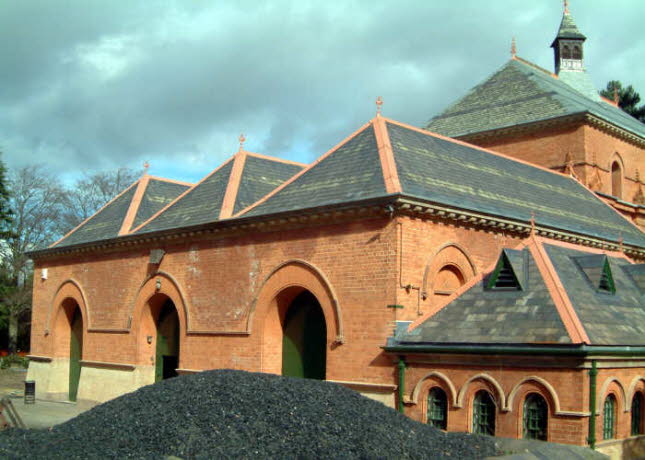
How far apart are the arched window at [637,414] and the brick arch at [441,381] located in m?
3.82

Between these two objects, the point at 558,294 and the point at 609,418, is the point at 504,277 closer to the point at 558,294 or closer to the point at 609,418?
the point at 558,294

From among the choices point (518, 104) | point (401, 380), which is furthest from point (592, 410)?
point (518, 104)

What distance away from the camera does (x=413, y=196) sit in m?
16.7

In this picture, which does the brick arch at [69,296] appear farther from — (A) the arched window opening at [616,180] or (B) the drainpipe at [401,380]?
(A) the arched window opening at [616,180]

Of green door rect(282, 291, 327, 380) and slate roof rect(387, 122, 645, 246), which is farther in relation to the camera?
green door rect(282, 291, 327, 380)

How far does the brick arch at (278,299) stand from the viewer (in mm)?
18312

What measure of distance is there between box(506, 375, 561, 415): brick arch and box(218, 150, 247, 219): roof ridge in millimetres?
9797

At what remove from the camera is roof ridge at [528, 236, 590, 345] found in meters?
14.0

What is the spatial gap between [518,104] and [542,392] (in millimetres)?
20260

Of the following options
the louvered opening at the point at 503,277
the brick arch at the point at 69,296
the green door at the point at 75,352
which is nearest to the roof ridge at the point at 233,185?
the brick arch at the point at 69,296

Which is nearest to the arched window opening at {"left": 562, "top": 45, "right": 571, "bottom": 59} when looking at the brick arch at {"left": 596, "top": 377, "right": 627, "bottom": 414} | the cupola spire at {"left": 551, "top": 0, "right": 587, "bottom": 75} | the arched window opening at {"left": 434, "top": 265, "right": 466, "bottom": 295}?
the cupola spire at {"left": 551, "top": 0, "right": 587, "bottom": 75}

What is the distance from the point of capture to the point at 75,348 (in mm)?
28672

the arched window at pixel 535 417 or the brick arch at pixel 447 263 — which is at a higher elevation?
the brick arch at pixel 447 263

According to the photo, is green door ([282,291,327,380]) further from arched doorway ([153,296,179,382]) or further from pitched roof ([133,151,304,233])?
arched doorway ([153,296,179,382])
